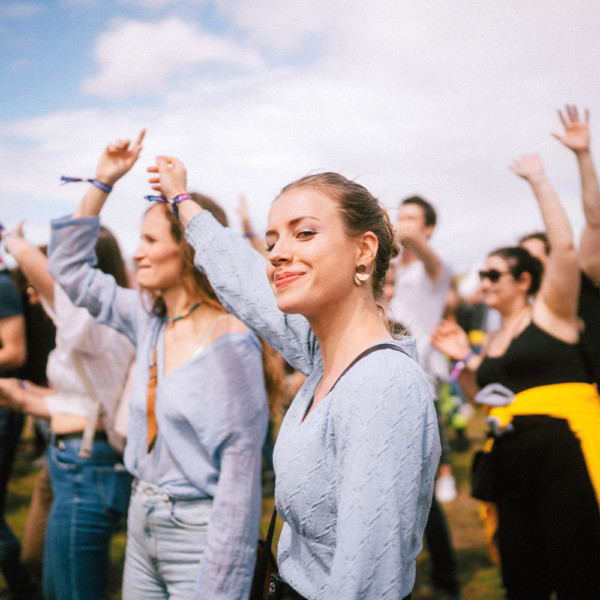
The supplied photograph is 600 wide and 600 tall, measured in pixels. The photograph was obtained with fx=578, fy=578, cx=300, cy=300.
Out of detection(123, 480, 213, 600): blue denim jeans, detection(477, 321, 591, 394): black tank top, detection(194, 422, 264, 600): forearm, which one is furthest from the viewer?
detection(477, 321, 591, 394): black tank top

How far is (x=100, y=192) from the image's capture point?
2.47 m

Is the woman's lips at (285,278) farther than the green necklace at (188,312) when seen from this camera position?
No

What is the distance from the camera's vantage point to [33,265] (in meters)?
2.94

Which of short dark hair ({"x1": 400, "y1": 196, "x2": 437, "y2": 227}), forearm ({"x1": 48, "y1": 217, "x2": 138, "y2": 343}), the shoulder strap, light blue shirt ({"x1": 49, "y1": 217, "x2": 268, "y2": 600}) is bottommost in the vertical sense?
light blue shirt ({"x1": 49, "y1": 217, "x2": 268, "y2": 600})

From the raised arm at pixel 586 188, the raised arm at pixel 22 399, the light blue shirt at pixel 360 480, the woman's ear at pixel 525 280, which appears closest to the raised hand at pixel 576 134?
the raised arm at pixel 586 188

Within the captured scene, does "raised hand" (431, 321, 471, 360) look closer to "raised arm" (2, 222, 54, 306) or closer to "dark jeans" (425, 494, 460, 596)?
"dark jeans" (425, 494, 460, 596)

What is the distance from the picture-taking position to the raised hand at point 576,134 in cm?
324

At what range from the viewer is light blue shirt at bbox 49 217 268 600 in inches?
78.1

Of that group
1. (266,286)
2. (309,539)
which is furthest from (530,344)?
(309,539)

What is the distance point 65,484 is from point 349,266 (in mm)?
1914

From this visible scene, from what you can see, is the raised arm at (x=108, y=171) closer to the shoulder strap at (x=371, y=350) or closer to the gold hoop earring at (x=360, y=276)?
the gold hoop earring at (x=360, y=276)

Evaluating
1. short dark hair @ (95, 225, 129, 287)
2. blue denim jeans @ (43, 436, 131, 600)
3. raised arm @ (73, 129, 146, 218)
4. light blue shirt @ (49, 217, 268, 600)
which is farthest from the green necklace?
short dark hair @ (95, 225, 129, 287)

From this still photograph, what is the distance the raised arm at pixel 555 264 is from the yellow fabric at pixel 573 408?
0.96 feet

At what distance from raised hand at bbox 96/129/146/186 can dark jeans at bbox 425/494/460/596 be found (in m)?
2.84
